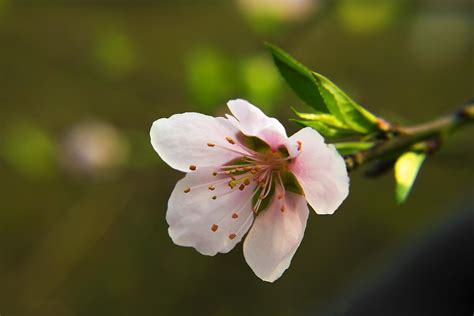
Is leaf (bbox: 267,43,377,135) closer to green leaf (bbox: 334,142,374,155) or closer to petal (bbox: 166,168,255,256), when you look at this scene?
green leaf (bbox: 334,142,374,155)

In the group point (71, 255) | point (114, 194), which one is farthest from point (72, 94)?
point (71, 255)

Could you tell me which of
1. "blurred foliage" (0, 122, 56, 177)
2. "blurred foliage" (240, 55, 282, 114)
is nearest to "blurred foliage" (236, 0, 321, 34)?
"blurred foliage" (240, 55, 282, 114)

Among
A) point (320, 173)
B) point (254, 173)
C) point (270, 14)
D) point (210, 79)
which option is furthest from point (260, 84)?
point (320, 173)

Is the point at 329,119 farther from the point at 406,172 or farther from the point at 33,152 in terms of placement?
the point at 33,152

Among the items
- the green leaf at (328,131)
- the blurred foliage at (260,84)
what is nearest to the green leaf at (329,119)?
the green leaf at (328,131)

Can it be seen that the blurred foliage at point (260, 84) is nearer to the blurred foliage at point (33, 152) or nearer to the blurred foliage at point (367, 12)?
the blurred foliage at point (367, 12)

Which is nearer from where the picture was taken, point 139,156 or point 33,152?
point 139,156
